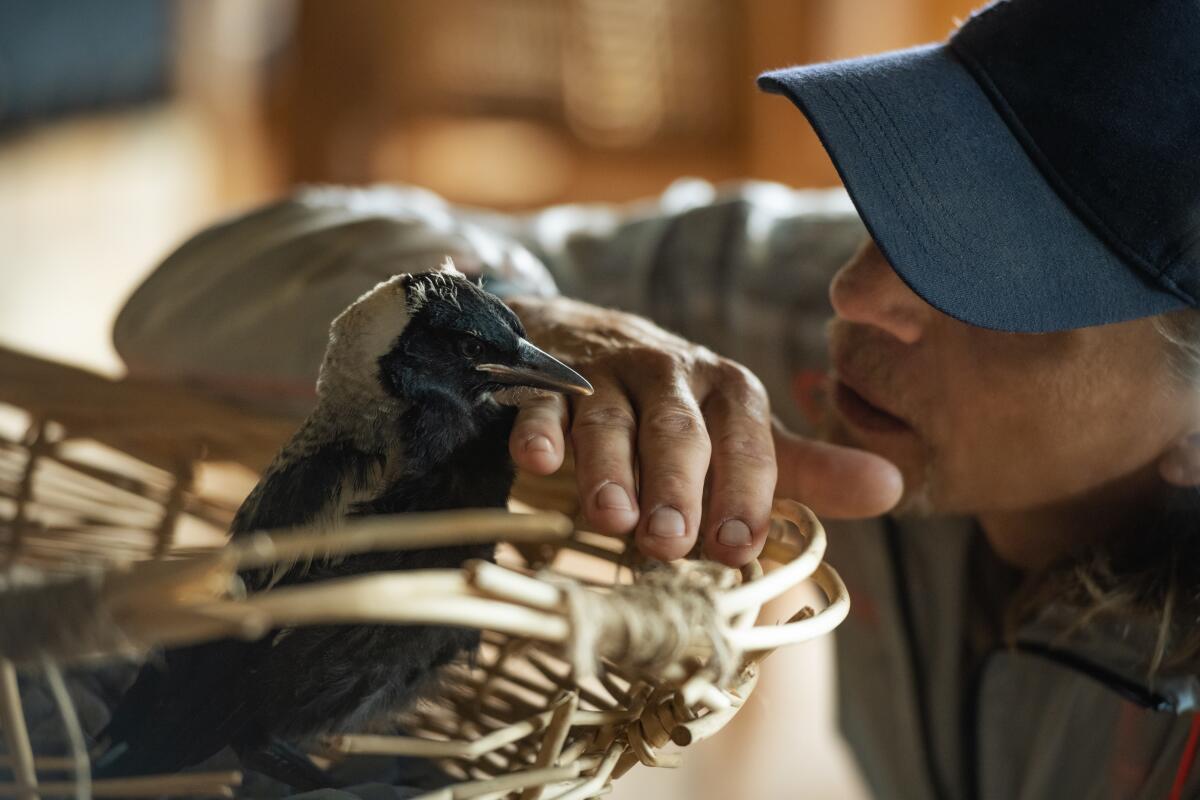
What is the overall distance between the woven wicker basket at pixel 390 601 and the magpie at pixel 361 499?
34 mm

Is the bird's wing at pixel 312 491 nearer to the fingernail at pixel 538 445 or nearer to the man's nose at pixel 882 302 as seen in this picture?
the fingernail at pixel 538 445

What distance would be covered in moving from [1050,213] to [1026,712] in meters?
0.43

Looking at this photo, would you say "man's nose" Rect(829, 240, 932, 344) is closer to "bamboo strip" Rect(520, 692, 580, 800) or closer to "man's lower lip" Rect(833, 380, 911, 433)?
"man's lower lip" Rect(833, 380, 911, 433)

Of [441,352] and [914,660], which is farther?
[914,660]

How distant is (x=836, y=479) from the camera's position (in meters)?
0.75

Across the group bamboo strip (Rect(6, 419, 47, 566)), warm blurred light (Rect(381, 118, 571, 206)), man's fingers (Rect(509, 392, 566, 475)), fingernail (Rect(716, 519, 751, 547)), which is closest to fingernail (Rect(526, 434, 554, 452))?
man's fingers (Rect(509, 392, 566, 475))

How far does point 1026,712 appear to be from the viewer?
3.14ft

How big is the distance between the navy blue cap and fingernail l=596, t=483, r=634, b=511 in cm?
24

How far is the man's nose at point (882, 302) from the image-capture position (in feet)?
2.65

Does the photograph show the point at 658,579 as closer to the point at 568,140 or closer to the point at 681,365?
the point at 681,365

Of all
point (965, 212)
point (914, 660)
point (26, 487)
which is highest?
point (965, 212)

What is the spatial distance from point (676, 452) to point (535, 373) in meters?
0.10

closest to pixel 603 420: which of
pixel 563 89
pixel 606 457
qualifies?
pixel 606 457

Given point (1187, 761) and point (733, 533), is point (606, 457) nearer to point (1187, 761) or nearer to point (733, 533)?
point (733, 533)
